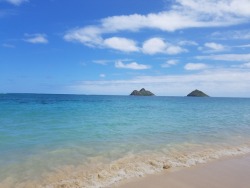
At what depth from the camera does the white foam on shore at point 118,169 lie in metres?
6.91

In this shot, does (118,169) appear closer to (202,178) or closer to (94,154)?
(94,154)

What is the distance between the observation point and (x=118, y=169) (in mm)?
7984

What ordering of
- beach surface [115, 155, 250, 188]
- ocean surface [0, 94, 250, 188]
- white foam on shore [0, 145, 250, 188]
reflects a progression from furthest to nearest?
ocean surface [0, 94, 250, 188] < white foam on shore [0, 145, 250, 188] < beach surface [115, 155, 250, 188]

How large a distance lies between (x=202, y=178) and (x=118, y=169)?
2.32 metres

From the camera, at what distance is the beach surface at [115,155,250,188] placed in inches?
260

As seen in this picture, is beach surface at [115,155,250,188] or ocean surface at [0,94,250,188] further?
ocean surface at [0,94,250,188]

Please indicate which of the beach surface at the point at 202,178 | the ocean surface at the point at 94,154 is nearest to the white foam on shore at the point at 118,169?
the ocean surface at the point at 94,154

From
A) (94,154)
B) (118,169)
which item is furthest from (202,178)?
(94,154)

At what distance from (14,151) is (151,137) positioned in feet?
20.7

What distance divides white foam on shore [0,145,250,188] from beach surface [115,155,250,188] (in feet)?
1.35

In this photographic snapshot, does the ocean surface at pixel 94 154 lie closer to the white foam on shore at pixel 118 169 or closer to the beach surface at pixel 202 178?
the white foam on shore at pixel 118 169

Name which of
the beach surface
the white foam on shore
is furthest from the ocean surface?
the beach surface

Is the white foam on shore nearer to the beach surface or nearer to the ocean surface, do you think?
the ocean surface

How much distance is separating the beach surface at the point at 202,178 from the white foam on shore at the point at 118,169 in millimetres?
412
